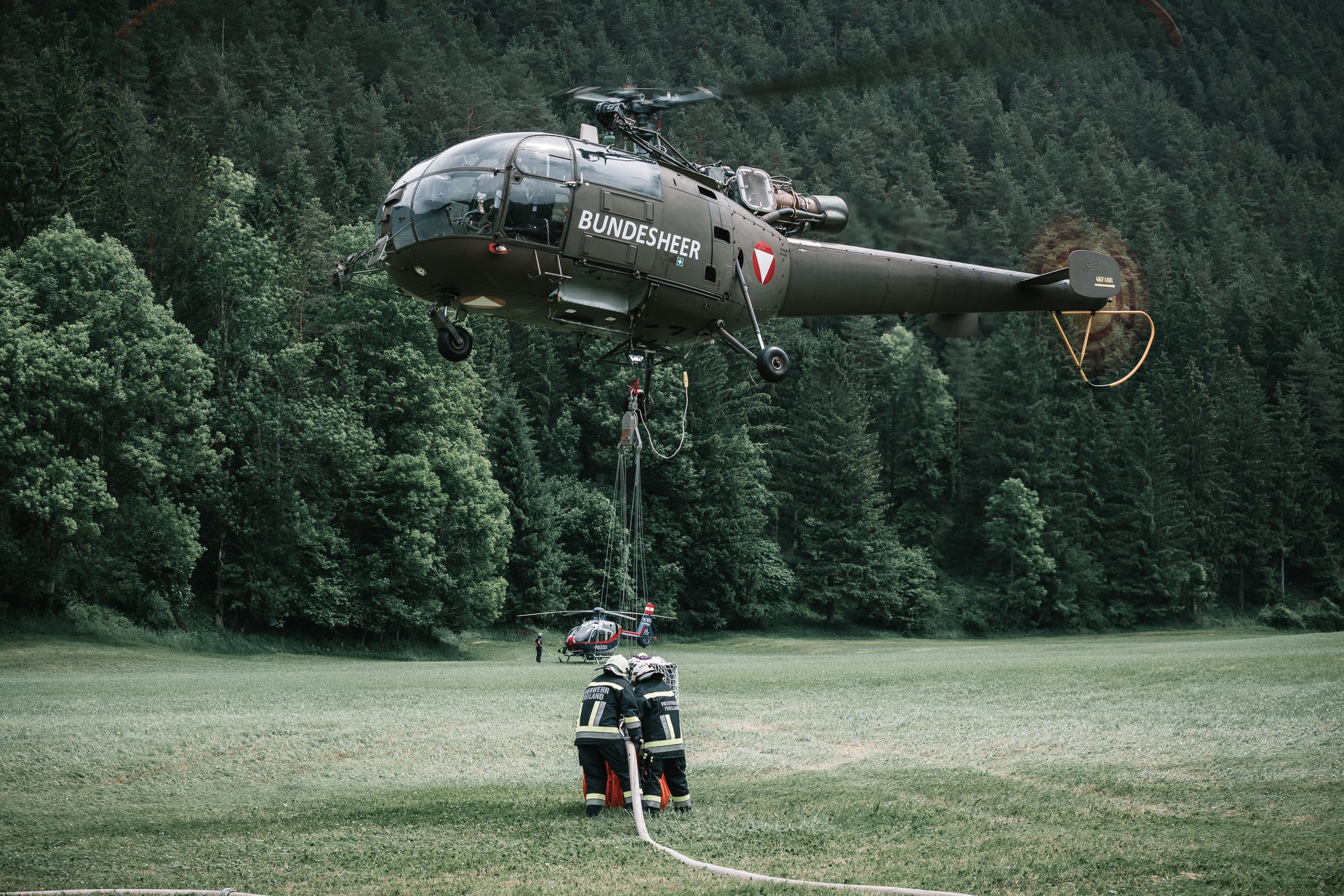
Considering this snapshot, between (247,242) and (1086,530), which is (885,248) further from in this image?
(1086,530)

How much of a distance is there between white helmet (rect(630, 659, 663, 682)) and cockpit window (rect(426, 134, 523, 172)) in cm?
549

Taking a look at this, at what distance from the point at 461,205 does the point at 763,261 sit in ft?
14.6

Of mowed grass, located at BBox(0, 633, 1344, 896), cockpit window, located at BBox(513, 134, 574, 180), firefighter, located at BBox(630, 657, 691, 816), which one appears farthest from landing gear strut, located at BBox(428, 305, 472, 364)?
mowed grass, located at BBox(0, 633, 1344, 896)

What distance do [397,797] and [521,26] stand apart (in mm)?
98116

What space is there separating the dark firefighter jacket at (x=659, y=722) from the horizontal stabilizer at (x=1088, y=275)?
962 centimetres

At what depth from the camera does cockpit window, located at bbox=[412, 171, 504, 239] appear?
42.6 feet

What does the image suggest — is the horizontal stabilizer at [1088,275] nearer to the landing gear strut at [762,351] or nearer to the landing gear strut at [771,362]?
the landing gear strut at [762,351]

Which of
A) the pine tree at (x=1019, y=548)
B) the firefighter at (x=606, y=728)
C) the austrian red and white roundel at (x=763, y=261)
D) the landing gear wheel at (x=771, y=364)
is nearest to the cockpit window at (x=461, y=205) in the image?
the landing gear wheel at (x=771, y=364)

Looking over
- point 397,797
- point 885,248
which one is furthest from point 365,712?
point 885,248

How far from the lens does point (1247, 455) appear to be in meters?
68.4

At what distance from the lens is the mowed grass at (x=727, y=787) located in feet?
31.5

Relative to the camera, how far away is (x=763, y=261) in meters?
15.9

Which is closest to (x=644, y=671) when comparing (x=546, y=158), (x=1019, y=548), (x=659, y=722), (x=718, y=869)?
(x=659, y=722)

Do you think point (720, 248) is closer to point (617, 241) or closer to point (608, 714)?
point (617, 241)
